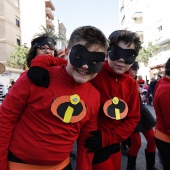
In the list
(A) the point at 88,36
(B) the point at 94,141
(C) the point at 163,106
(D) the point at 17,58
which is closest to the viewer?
(A) the point at 88,36

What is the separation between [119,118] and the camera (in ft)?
6.86

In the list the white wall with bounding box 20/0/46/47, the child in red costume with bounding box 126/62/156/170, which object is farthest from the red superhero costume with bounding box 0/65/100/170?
the white wall with bounding box 20/0/46/47

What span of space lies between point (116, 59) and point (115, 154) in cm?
88

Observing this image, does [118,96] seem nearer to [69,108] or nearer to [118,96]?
[118,96]

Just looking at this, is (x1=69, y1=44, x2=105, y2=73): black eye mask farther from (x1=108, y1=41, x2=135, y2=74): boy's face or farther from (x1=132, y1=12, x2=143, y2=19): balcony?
(x1=132, y1=12, x2=143, y2=19): balcony

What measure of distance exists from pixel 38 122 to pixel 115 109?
0.73 meters

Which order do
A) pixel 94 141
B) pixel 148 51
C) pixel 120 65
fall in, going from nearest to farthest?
pixel 94 141, pixel 120 65, pixel 148 51

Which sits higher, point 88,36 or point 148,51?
point 148,51

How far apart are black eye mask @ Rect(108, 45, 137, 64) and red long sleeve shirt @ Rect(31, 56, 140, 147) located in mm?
129

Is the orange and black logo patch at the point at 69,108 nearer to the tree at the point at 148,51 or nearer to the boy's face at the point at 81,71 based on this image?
the boy's face at the point at 81,71

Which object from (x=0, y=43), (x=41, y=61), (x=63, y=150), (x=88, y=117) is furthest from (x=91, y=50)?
(x=0, y=43)

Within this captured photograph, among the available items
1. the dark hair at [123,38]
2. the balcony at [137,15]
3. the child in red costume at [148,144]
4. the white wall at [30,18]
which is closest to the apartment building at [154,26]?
the balcony at [137,15]

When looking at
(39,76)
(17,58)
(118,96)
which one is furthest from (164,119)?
(17,58)

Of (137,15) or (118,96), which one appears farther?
(137,15)
